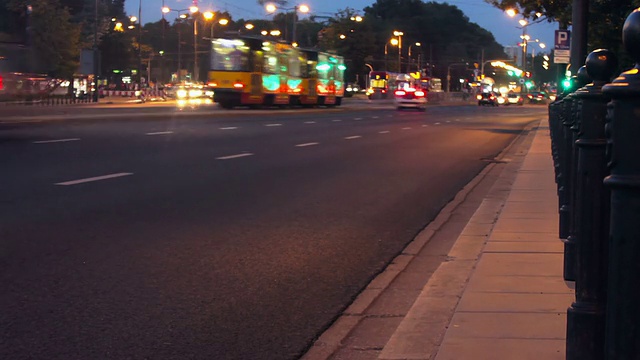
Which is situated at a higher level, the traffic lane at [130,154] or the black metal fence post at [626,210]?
the black metal fence post at [626,210]

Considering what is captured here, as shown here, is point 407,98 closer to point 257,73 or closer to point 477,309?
point 257,73

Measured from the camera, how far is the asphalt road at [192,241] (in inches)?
237

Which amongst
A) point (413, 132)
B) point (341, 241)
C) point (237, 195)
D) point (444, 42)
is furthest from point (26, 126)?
point (444, 42)

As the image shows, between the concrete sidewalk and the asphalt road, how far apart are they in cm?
27

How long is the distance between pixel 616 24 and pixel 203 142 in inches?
422

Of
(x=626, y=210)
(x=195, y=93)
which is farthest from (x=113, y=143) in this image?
(x=195, y=93)

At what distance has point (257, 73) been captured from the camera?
5025cm

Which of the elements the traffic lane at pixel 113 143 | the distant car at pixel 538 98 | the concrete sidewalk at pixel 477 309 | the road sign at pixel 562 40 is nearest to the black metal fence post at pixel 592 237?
the concrete sidewalk at pixel 477 309

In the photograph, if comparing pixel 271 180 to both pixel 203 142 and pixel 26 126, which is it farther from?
pixel 26 126

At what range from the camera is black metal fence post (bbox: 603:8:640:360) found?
113 inches

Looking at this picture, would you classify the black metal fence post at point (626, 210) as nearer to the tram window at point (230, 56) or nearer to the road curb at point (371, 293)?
the road curb at point (371, 293)

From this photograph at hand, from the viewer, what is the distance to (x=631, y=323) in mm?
2898

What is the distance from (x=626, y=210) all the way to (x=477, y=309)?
360 cm

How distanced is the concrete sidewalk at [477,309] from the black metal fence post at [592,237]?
0.99m
